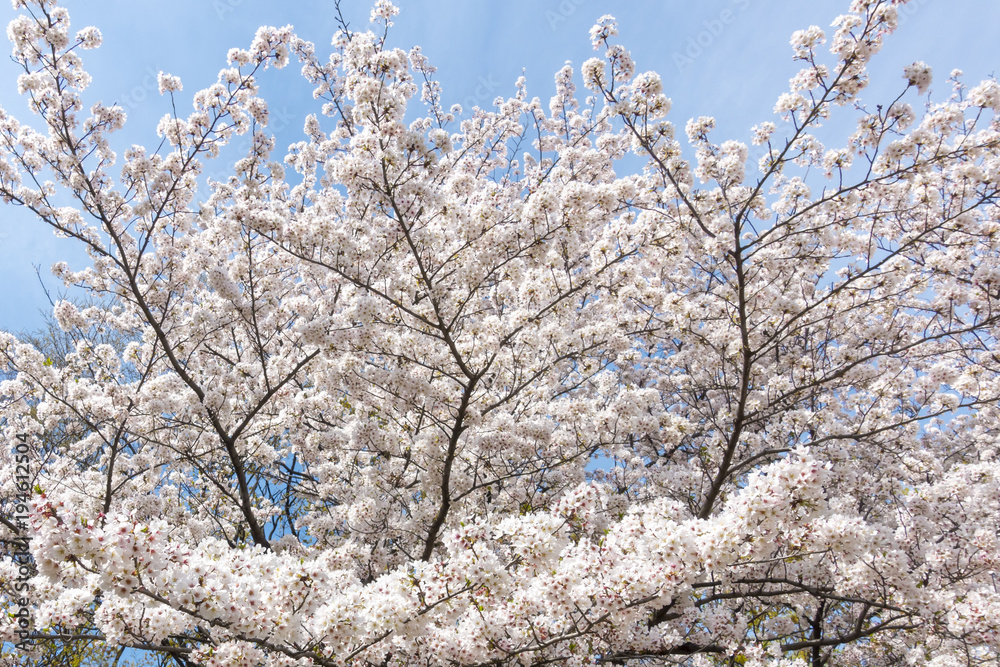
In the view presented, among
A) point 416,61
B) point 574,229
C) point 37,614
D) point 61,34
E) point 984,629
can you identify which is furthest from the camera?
point 416,61

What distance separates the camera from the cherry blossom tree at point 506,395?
12.5 feet

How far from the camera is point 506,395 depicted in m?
7.40

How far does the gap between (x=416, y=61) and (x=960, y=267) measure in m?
11.4

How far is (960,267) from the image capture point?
7.75m

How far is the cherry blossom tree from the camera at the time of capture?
3.82m

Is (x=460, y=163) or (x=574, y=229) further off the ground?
(x=460, y=163)

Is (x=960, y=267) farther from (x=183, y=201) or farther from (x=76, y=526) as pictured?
(x=183, y=201)

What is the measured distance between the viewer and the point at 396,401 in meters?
7.23

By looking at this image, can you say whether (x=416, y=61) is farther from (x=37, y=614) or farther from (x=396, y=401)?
(x=37, y=614)

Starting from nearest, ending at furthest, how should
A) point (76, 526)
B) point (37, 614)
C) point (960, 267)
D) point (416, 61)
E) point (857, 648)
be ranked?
point (76, 526) → point (37, 614) → point (960, 267) → point (857, 648) → point (416, 61)

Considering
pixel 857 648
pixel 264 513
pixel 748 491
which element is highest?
pixel 264 513

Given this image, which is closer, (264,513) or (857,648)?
(857,648)

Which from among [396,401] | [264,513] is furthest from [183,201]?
[264,513]

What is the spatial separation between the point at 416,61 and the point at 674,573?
12634 mm
